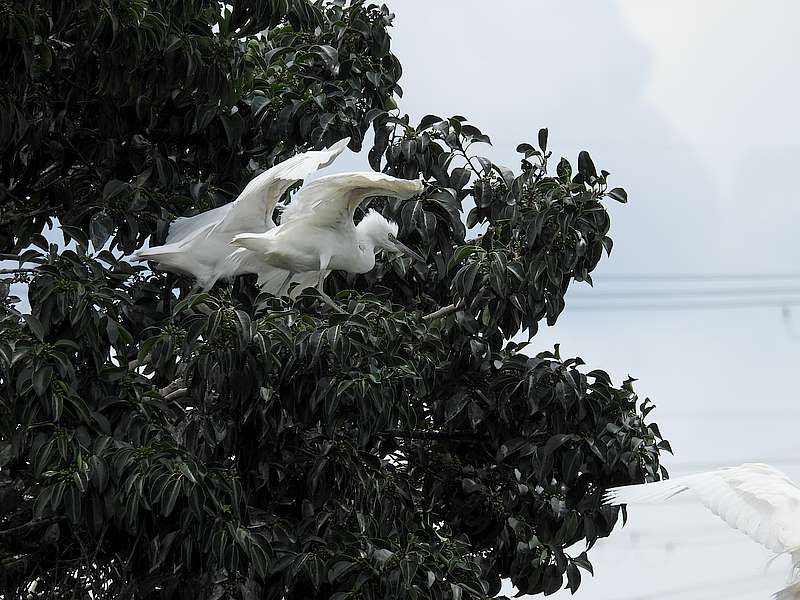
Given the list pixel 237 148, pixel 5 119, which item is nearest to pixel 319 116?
pixel 237 148

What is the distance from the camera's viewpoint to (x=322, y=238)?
15.7ft

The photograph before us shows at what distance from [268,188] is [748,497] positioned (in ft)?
6.30

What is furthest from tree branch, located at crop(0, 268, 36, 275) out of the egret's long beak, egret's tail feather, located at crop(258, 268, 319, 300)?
the egret's long beak

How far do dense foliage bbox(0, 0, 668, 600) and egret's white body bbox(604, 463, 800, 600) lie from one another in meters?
0.41

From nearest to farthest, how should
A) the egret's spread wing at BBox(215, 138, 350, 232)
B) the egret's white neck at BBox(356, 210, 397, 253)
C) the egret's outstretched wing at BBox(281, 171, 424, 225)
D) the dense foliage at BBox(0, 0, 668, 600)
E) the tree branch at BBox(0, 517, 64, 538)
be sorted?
the dense foliage at BBox(0, 0, 668, 600), the tree branch at BBox(0, 517, 64, 538), the egret's spread wing at BBox(215, 138, 350, 232), the egret's outstretched wing at BBox(281, 171, 424, 225), the egret's white neck at BBox(356, 210, 397, 253)

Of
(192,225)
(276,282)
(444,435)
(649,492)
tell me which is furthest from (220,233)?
(649,492)

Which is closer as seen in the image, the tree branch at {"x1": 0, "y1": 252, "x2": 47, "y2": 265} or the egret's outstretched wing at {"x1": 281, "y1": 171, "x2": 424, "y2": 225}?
the tree branch at {"x1": 0, "y1": 252, "x2": 47, "y2": 265}

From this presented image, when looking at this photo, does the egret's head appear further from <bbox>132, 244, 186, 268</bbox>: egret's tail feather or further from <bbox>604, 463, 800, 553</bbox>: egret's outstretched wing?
<bbox>604, 463, 800, 553</bbox>: egret's outstretched wing

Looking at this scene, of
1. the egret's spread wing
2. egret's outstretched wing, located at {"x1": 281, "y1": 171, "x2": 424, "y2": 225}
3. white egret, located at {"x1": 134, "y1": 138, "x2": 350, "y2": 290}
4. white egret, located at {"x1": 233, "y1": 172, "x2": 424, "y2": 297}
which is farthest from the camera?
white egret, located at {"x1": 233, "y1": 172, "x2": 424, "y2": 297}

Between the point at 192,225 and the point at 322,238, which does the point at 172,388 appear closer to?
the point at 192,225

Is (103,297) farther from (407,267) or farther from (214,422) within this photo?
(407,267)

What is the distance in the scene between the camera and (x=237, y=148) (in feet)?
16.4

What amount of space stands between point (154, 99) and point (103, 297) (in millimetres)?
958

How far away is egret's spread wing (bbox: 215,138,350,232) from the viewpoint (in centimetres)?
431
